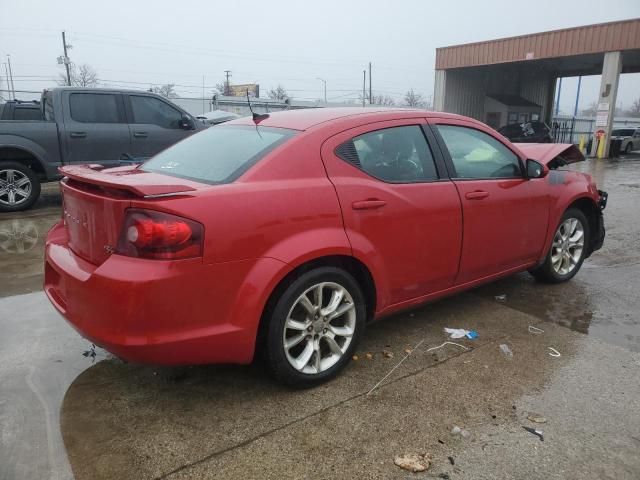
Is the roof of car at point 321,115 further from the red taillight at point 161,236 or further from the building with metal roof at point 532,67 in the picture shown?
the building with metal roof at point 532,67

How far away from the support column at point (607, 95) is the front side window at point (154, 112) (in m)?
18.1

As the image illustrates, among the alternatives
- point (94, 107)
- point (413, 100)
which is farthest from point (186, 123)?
point (413, 100)

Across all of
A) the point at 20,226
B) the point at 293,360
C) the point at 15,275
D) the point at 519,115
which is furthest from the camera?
the point at 519,115

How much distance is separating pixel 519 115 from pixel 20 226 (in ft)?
89.8

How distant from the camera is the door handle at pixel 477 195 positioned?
142 inches

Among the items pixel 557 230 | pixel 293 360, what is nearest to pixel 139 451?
pixel 293 360

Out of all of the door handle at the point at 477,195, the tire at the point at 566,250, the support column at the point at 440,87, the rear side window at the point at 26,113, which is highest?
the support column at the point at 440,87

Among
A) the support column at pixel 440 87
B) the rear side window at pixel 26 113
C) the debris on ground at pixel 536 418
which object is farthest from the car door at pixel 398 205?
the support column at pixel 440 87

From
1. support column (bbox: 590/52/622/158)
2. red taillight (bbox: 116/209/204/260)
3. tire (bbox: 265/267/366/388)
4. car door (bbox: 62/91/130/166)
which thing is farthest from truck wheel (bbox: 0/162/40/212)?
support column (bbox: 590/52/622/158)

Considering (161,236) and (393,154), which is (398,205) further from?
(161,236)

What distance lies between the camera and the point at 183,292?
2.39 meters

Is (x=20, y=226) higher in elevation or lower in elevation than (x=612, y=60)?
lower

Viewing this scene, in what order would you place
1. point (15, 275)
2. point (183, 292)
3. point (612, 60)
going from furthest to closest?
point (612, 60)
point (15, 275)
point (183, 292)

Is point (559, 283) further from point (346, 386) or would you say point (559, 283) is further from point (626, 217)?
point (626, 217)
